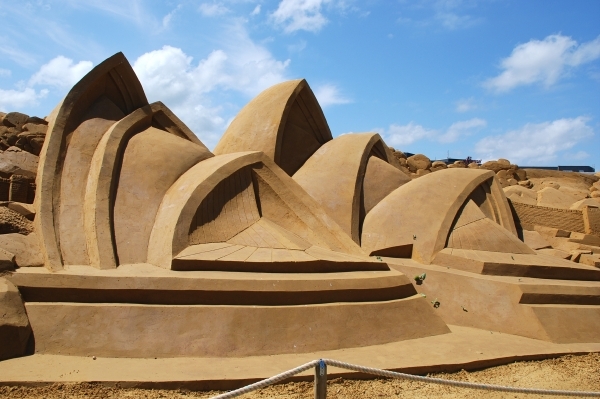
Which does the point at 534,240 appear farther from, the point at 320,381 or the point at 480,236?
the point at 320,381

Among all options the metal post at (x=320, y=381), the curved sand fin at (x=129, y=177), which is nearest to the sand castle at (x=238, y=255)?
the curved sand fin at (x=129, y=177)

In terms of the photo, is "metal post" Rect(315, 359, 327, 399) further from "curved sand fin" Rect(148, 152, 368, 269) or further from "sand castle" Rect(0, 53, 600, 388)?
"curved sand fin" Rect(148, 152, 368, 269)

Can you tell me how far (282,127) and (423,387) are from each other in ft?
21.9

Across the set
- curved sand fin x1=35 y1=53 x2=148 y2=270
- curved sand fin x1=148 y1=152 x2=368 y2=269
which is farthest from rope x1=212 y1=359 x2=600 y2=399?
curved sand fin x1=35 y1=53 x2=148 y2=270

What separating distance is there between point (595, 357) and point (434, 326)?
2156 millimetres

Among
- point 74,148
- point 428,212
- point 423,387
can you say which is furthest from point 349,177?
point 423,387

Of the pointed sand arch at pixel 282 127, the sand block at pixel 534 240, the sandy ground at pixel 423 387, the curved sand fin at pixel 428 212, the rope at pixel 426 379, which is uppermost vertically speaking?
the pointed sand arch at pixel 282 127

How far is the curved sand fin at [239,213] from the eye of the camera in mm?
7234

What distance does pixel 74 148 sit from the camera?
26.3 feet

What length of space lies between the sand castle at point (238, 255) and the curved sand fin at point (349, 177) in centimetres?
4

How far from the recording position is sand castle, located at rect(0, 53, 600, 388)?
19.9ft

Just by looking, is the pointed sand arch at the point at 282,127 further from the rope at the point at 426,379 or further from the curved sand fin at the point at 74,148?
the rope at the point at 426,379

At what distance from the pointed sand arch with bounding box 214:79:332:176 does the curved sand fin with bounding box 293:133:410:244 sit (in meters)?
0.35

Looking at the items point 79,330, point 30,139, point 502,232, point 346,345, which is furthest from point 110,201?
point 502,232
